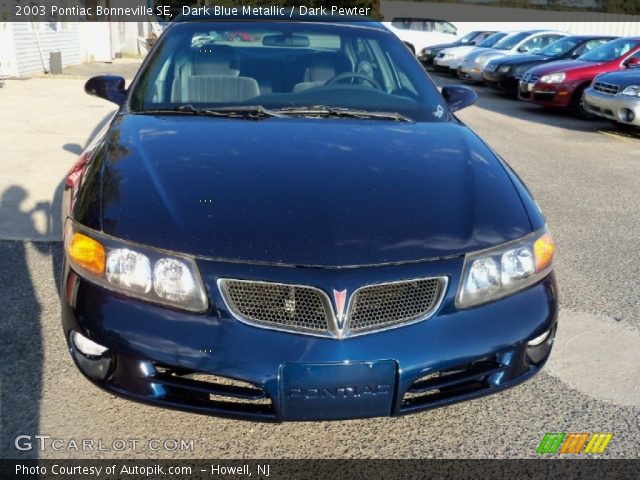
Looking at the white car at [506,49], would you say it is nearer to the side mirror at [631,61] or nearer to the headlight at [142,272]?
the side mirror at [631,61]

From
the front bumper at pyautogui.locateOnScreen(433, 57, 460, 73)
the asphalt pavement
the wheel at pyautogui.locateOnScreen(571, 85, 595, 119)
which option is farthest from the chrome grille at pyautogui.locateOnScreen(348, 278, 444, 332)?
the front bumper at pyautogui.locateOnScreen(433, 57, 460, 73)

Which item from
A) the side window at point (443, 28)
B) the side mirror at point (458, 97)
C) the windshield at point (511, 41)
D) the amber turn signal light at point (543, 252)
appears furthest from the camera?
the side window at point (443, 28)

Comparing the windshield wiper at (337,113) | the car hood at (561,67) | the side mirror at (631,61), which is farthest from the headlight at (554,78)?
the windshield wiper at (337,113)

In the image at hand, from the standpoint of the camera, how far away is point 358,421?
278cm

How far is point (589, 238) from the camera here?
5.34m

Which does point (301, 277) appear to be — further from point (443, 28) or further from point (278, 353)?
point (443, 28)

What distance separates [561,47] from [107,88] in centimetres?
1367

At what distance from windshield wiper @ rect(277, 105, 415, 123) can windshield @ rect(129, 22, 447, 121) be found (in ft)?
0.21

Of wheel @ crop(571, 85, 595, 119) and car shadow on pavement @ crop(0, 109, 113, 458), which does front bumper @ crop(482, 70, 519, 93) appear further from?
car shadow on pavement @ crop(0, 109, 113, 458)

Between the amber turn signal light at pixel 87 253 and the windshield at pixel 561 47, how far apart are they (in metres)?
14.6

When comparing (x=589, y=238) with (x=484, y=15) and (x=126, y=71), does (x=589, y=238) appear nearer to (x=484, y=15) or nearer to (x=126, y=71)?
(x=126, y=71)

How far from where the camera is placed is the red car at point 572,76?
12.1 m

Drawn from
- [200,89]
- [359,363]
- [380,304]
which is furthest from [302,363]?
[200,89]

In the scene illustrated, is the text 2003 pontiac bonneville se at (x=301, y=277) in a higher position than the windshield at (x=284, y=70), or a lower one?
lower
